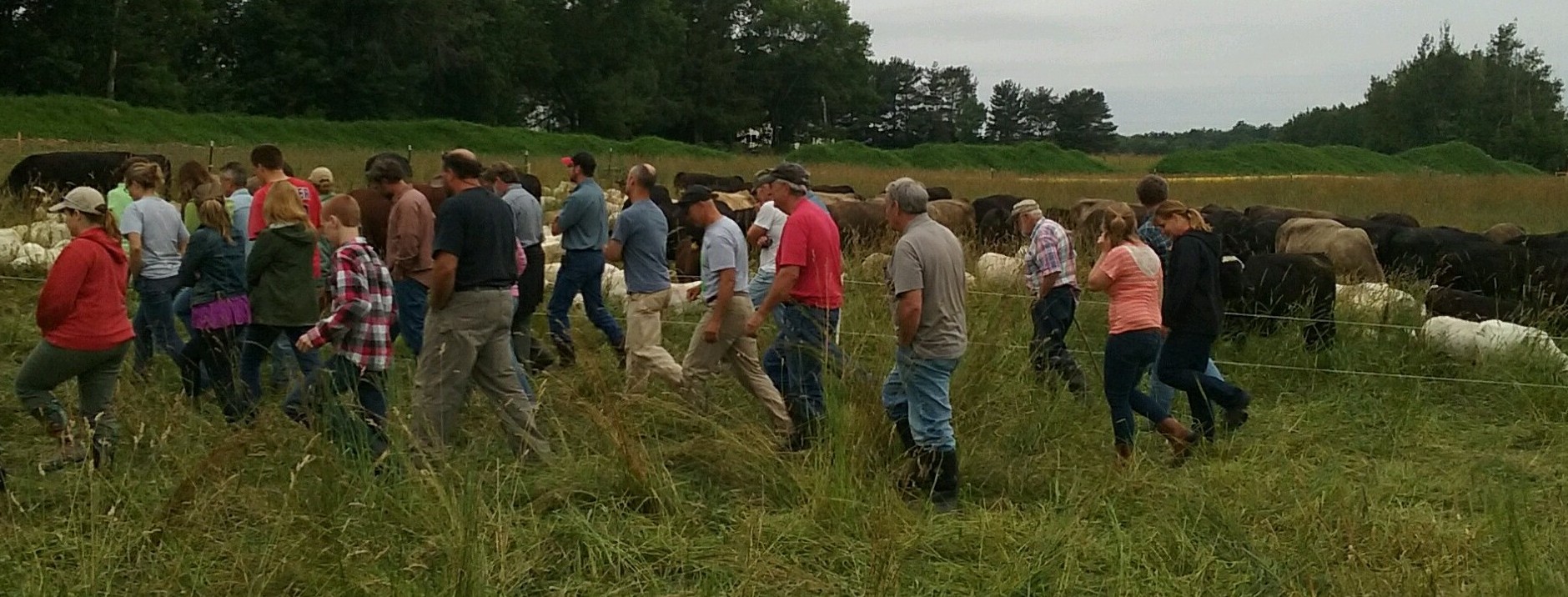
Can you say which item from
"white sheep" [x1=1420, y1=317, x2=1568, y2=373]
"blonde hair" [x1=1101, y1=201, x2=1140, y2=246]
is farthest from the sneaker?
"white sheep" [x1=1420, y1=317, x2=1568, y2=373]

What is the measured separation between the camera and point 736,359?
7.68 m

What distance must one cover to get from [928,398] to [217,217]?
161 inches

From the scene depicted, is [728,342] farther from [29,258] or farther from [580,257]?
[29,258]

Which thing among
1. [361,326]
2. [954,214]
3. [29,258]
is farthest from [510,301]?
[954,214]

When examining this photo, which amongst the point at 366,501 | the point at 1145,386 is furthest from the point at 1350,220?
the point at 366,501

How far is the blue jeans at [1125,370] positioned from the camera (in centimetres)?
728

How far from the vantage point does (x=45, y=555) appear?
5.18 m

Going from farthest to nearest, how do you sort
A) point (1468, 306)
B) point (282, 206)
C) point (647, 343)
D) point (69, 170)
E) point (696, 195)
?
point (69, 170) < point (1468, 306) < point (647, 343) < point (696, 195) < point (282, 206)

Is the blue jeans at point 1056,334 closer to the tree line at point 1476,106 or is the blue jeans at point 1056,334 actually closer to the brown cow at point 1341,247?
the brown cow at point 1341,247

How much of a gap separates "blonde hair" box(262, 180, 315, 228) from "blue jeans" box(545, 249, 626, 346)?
252 cm

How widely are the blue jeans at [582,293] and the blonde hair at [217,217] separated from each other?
2.24m

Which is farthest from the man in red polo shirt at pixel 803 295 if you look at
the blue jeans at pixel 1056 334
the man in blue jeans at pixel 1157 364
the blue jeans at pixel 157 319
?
the blue jeans at pixel 157 319

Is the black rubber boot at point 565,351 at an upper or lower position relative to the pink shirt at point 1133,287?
lower

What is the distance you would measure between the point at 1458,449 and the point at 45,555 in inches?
284
